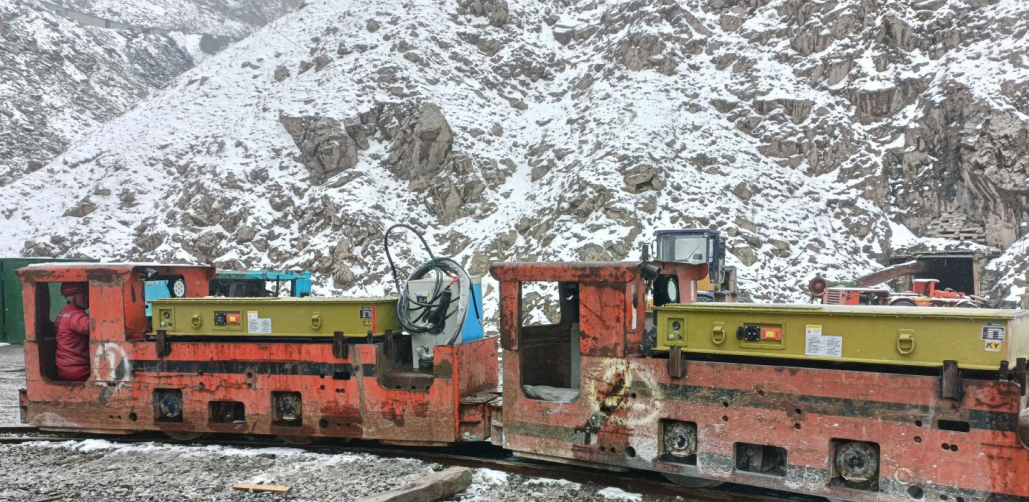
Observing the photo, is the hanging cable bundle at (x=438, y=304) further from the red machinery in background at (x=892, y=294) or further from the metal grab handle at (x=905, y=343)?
the red machinery in background at (x=892, y=294)

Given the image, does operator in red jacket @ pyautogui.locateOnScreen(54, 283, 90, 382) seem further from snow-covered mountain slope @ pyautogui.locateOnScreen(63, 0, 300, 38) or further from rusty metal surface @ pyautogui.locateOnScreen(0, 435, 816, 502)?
snow-covered mountain slope @ pyautogui.locateOnScreen(63, 0, 300, 38)

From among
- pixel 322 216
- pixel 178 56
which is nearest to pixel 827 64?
pixel 322 216

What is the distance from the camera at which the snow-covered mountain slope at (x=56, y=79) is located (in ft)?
108

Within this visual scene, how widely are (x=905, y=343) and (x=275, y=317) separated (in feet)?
20.5

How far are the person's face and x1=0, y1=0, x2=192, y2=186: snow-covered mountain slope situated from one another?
2841cm

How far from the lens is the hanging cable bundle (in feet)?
24.1

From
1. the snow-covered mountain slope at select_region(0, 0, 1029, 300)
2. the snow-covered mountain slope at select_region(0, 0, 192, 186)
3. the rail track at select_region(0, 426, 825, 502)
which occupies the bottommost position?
the rail track at select_region(0, 426, 825, 502)

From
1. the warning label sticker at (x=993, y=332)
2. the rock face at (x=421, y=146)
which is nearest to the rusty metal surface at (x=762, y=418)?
the warning label sticker at (x=993, y=332)

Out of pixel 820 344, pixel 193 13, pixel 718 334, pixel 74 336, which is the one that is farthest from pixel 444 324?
pixel 193 13

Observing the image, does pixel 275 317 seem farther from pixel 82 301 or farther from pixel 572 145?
pixel 572 145

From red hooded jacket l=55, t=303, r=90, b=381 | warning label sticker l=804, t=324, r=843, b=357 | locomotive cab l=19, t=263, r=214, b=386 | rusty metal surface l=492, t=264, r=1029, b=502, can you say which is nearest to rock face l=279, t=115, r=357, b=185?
locomotive cab l=19, t=263, r=214, b=386

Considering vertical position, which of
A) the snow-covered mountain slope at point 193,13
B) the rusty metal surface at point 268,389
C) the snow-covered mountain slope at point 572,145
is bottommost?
the rusty metal surface at point 268,389

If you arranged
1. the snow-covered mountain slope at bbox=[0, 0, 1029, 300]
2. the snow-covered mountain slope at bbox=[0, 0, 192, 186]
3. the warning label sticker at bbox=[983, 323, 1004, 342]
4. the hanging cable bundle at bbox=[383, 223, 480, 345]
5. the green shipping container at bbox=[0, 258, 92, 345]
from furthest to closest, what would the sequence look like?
1. the snow-covered mountain slope at bbox=[0, 0, 192, 186]
2. the snow-covered mountain slope at bbox=[0, 0, 1029, 300]
3. the green shipping container at bbox=[0, 258, 92, 345]
4. the hanging cable bundle at bbox=[383, 223, 480, 345]
5. the warning label sticker at bbox=[983, 323, 1004, 342]

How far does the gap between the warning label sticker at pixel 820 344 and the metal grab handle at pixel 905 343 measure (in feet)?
1.28
